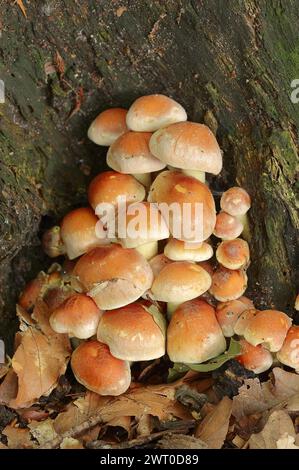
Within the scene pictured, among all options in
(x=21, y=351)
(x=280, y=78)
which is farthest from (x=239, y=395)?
(x=280, y=78)

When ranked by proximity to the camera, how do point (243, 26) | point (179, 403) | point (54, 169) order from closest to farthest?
1. point (243, 26)
2. point (179, 403)
3. point (54, 169)

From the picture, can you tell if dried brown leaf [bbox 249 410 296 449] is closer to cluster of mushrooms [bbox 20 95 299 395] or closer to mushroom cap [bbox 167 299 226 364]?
cluster of mushrooms [bbox 20 95 299 395]

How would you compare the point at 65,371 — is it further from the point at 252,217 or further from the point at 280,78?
the point at 280,78

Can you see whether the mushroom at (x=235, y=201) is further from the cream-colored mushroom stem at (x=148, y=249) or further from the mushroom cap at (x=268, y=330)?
the mushroom cap at (x=268, y=330)

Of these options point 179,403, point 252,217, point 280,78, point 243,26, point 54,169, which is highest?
point 243,26

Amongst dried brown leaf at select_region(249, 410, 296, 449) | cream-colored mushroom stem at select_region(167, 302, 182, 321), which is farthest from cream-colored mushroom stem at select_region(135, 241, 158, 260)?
dried brown leaf at select_region(249, 410, 296, 449)

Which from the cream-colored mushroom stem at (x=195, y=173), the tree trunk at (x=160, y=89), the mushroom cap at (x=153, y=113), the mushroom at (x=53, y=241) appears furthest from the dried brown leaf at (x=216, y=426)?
the mushroom cap at (x=153, y=113)

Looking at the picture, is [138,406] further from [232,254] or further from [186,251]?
[232,254]
